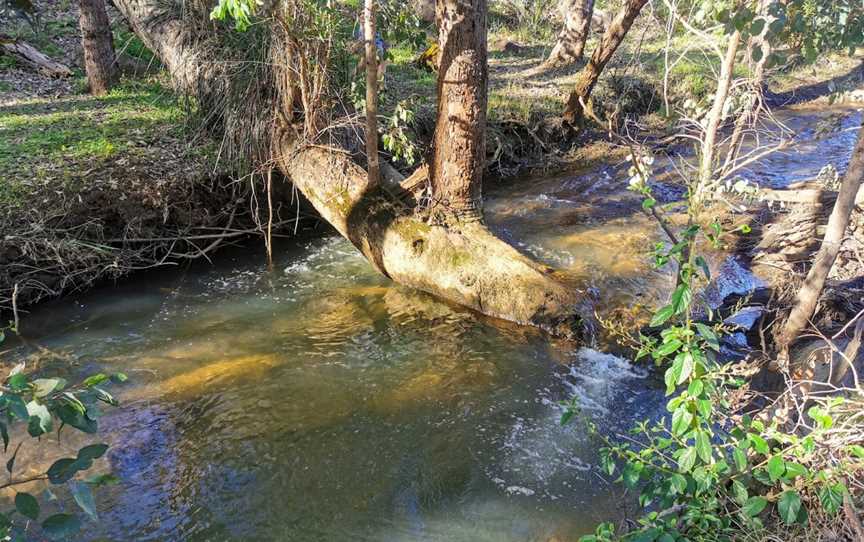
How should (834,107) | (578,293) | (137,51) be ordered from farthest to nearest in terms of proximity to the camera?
(834,107), (137,51), (578,293)

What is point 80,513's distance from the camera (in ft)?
10.2

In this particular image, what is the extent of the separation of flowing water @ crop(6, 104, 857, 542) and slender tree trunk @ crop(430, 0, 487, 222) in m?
0.92

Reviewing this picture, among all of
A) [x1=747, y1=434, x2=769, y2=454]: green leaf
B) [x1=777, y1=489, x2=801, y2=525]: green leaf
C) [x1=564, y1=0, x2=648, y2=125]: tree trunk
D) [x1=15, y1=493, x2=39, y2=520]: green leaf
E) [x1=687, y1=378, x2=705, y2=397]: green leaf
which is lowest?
[x1=777, y1=489, x2=801, y2=525]: green leaf

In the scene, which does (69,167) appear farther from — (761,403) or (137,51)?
(761,403)

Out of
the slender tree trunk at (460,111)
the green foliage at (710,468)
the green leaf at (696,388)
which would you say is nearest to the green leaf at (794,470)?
the green foliage at (710,468)

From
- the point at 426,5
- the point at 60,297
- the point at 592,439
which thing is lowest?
the point at 592,439

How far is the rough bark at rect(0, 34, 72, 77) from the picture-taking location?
8328 mm

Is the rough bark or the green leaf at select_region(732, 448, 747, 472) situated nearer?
the green leaf at select_region(732, 448, 747, 472)

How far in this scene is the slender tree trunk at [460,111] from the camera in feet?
14.5

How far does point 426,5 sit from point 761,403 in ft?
34.2

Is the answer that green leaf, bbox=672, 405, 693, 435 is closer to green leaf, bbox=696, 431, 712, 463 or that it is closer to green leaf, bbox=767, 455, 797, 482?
green leaf, bbox=696, 431, 712, 463

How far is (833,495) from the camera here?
5.70ft

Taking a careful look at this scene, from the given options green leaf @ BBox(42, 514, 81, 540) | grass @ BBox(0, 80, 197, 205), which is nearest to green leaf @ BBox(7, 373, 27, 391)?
green leaf @ BBox(42, 514, 81, 540)

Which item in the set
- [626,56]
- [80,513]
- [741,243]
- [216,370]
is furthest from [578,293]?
[626,56]
